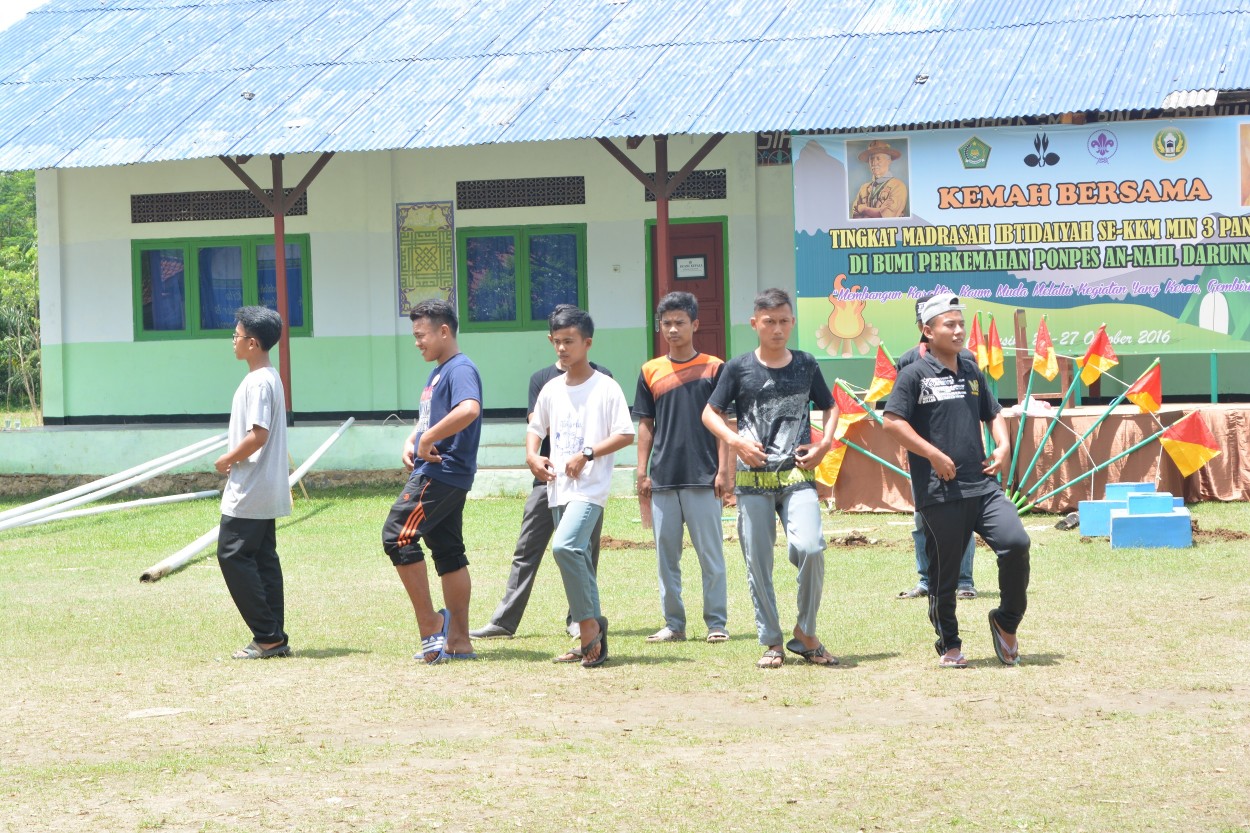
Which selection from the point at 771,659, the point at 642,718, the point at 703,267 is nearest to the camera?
the point at 642,718

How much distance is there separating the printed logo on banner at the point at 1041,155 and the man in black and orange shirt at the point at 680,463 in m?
8.50

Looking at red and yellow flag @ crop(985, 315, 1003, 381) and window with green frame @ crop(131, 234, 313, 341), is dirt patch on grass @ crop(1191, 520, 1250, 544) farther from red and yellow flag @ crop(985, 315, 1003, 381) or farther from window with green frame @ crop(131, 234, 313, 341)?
window with green frame @ crop(131, 234, 313, 341)

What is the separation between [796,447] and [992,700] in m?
1.40

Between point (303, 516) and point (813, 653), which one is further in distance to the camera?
point (303, 516)

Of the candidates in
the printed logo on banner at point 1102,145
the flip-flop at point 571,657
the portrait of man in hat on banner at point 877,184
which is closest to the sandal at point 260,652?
the flip-flop at point 571,657

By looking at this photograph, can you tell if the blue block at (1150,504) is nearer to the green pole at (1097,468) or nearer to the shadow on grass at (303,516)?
the green pole at (1097,468)

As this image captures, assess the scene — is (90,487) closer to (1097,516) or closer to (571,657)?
(571,657)

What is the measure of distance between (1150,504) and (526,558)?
5057 mm

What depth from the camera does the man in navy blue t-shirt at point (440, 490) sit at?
7.07 m

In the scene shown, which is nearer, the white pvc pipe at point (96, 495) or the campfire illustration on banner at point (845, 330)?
the white pvc pipe at point (96, 495)

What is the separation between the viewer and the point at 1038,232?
15188 millimetres

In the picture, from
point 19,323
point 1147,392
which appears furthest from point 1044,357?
point 19,323

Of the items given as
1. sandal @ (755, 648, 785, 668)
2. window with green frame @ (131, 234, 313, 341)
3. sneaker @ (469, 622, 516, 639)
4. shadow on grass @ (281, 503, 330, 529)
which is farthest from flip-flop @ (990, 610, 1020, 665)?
window with green frame @ (131, 234, 313, 341)

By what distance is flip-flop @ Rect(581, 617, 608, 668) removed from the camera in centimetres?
698
